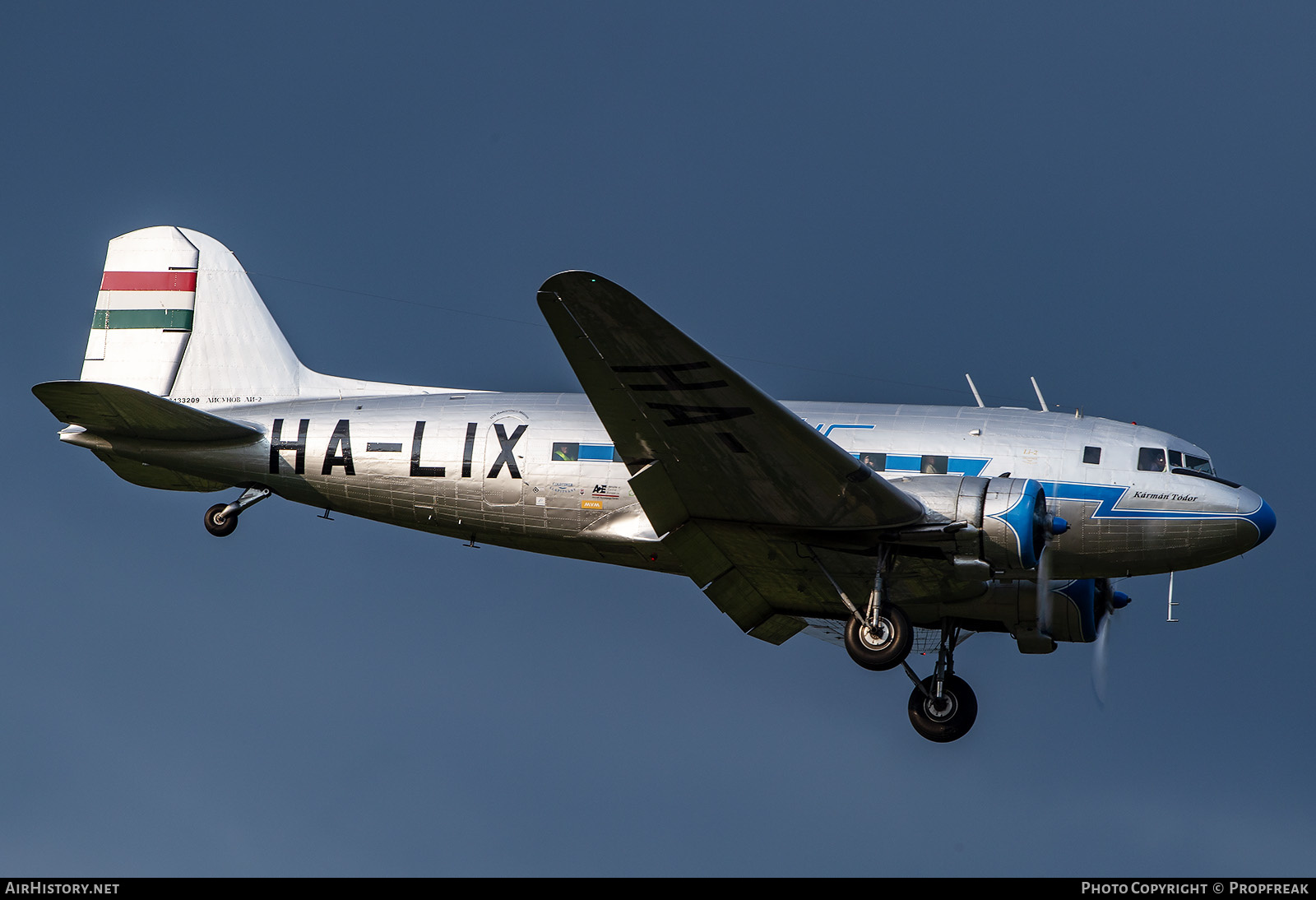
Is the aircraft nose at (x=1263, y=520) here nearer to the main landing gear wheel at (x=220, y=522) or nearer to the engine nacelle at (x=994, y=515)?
the engine nacelle at (x=994, y=515)

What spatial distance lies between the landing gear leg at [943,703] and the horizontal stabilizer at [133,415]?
392 inches

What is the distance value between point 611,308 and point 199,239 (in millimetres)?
10953

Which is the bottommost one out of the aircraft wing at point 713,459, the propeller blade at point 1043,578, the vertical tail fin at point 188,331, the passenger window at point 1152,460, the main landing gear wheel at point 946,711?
the main landing gear wheel at point 946,711

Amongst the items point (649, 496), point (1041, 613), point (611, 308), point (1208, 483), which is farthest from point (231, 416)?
point (1208, 483)

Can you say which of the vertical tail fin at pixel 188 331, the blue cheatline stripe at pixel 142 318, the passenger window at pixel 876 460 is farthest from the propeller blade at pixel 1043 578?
the blue cheatline stripe at pixel 142 318

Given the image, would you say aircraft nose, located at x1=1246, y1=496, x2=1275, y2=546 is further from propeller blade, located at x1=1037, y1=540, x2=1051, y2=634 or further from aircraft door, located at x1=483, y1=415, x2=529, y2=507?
aircraft door, located at x1=483, y1=415, x2=529, y2=507

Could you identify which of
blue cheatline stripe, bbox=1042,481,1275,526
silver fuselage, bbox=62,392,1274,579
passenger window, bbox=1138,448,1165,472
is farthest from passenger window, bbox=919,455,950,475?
passenger window, bbox=1138,448,1165,472

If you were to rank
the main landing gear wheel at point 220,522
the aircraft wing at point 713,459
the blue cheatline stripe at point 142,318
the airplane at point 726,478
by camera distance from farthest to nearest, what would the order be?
the blue cheatline stripe at point 142,318, the main landing gear wheel at point 220,522, the airplane at point 726,478, the aircraft wing at point 713,459

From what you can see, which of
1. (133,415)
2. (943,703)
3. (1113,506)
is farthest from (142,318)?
(1113,506)

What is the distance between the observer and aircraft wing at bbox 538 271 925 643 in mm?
14711

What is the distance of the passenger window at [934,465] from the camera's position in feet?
59.5

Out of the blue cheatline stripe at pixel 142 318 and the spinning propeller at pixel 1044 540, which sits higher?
the blue cheatline stripe at pixel 142 318

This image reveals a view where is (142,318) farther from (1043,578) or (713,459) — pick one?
(1043,578)

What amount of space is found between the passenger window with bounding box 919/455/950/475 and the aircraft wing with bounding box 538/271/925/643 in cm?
143
